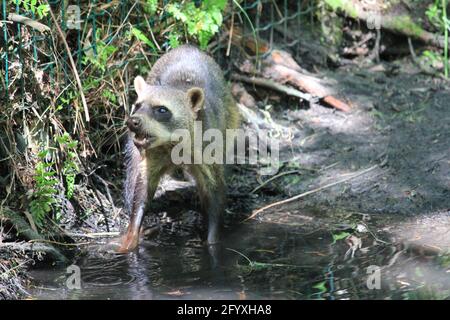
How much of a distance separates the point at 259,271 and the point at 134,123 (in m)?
1.52

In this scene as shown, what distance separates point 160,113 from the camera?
654 cm

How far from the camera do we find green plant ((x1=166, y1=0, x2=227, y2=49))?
7.72 m

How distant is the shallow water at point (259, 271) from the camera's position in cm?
548

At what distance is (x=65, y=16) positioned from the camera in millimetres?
7000

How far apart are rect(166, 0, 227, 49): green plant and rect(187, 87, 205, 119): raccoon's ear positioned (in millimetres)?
1173

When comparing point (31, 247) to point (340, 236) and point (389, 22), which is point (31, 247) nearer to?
point (340, 236)

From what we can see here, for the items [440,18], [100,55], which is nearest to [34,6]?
[100,55]

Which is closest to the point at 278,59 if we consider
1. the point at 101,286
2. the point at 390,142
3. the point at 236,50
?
the point at 236,50

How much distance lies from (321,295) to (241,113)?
360 cm

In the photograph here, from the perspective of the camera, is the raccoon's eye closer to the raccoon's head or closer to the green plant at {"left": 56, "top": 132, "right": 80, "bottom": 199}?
the raccoon's head

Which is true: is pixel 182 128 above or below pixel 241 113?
below

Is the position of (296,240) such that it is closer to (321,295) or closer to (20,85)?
(321,295)
